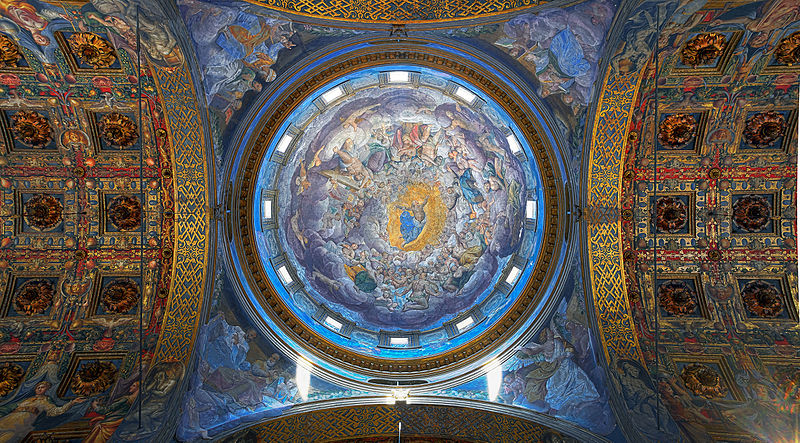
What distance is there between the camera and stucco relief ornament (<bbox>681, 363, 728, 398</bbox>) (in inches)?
477

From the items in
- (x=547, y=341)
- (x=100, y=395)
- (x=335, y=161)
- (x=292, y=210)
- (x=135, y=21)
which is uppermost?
(x=135, y=21)

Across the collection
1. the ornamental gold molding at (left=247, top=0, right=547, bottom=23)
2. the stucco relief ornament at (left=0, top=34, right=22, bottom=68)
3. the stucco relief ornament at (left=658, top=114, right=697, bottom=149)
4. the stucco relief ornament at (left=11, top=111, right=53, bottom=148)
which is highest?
the ornamental gold molding at (left=247, top=0, right=547, bottom=23)

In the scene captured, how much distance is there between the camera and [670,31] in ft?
35.3

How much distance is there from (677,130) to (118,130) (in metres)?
15.9

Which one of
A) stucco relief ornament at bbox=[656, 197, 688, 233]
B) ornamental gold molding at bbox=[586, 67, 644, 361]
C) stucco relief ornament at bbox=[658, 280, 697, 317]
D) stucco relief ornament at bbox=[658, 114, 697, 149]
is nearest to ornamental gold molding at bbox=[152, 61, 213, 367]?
ornamental gold molding at bbox=[586, 67, 644, 361]

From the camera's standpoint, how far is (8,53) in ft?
38.0

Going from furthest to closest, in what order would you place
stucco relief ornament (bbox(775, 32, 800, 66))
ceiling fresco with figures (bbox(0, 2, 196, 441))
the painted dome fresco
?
the painted dome fresco, ceiling fresco with figures (bbox(0, 2, 196, 441)), stucco relief ornament (bbox(775, 32, 800, 66))

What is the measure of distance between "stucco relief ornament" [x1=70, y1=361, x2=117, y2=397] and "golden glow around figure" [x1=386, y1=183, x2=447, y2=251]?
1042 cm

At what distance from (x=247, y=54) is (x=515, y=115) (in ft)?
25.5

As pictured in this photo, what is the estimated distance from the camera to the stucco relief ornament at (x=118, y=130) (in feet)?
42.8

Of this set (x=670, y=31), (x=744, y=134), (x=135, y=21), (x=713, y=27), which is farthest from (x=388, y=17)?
(x=744, y=134)

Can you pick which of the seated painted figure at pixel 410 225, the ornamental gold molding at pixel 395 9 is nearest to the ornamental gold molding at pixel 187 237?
the ornamental gold molding at pixel 395 9

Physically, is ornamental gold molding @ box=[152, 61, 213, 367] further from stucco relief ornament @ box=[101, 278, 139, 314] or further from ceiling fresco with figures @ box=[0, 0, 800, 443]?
stucco relief ornament @ box=[101, 278, 139, 314]

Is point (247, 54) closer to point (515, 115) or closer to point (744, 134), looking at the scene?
point (515, 115)
